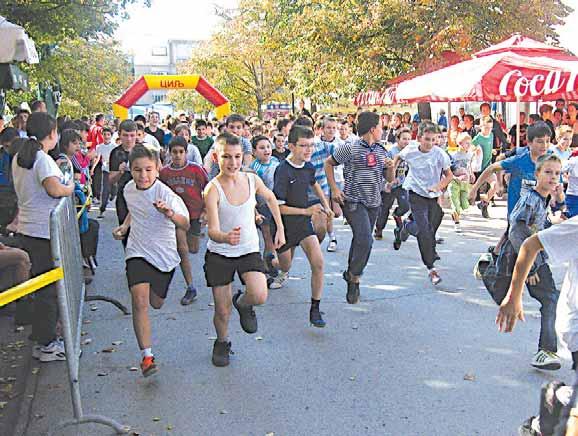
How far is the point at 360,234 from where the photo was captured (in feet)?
23.2

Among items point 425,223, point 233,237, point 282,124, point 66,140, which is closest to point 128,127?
point 66,140

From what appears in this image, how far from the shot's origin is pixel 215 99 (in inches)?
890

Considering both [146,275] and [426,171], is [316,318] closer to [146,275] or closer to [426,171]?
[146,275]

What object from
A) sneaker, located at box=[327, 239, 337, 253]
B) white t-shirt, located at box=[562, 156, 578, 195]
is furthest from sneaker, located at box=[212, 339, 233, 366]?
white t-shirt, located at box=[562, 156, 578, 195]

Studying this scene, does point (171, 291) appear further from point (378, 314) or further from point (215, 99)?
point (215, 99)

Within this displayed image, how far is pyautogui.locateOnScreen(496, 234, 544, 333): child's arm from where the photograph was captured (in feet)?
10.9

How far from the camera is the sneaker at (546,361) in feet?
17.0

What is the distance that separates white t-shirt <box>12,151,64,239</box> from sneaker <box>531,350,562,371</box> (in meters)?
3.77

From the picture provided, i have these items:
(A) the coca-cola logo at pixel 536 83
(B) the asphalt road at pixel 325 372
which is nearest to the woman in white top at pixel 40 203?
(B) the asphalt road at pixel 325 372

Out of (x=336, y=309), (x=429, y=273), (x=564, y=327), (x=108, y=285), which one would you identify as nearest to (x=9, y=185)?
(x=108, y=285)

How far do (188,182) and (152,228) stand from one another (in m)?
1.99

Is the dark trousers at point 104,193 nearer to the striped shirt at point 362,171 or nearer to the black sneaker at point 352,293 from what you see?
the striped shirt at point 362,171

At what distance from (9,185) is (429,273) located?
4696mm

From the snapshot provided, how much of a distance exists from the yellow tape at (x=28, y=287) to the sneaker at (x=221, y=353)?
5.57ft
